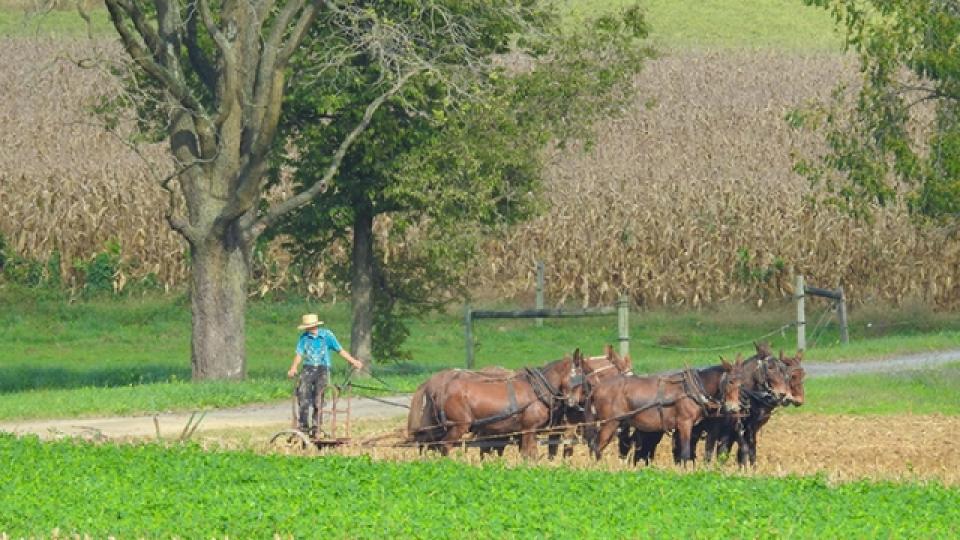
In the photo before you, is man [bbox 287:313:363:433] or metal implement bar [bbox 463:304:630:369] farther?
metal implement bar [bbox 463:304:630:369]

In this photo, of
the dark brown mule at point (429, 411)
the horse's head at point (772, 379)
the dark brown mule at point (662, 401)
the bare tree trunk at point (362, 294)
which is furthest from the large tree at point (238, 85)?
the horse's head at point (772, 379)

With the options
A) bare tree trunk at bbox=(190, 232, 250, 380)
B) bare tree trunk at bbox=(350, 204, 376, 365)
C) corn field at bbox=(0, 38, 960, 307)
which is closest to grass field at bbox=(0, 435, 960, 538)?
bare tree trunk at bbox=(190, 232, 250, 380)

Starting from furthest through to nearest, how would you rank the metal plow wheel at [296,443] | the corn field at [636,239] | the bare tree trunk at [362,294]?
1. the corn field at [636,239]
2. the bare tree trunk at [362,294]
3. the metal plow wheel at [296,443]

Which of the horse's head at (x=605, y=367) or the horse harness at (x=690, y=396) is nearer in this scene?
the horse harness at (x=690, y=396)

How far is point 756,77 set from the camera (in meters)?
68.6

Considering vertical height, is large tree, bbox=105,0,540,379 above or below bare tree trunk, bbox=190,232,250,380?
above

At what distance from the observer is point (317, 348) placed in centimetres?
2375

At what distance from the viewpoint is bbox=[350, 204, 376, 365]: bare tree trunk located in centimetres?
3491

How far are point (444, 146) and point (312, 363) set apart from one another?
393 inches

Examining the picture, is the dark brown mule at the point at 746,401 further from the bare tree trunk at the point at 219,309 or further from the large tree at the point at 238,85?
the bare tree trunk at the point at 219,309

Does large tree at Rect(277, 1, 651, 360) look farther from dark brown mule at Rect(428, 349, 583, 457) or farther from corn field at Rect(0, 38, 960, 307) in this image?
corn field at Rect(0, 38, 960, 307)

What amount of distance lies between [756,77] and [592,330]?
24493 mm

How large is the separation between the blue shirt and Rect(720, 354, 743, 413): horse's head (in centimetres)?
464

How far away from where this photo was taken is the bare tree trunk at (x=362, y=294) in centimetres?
3491
